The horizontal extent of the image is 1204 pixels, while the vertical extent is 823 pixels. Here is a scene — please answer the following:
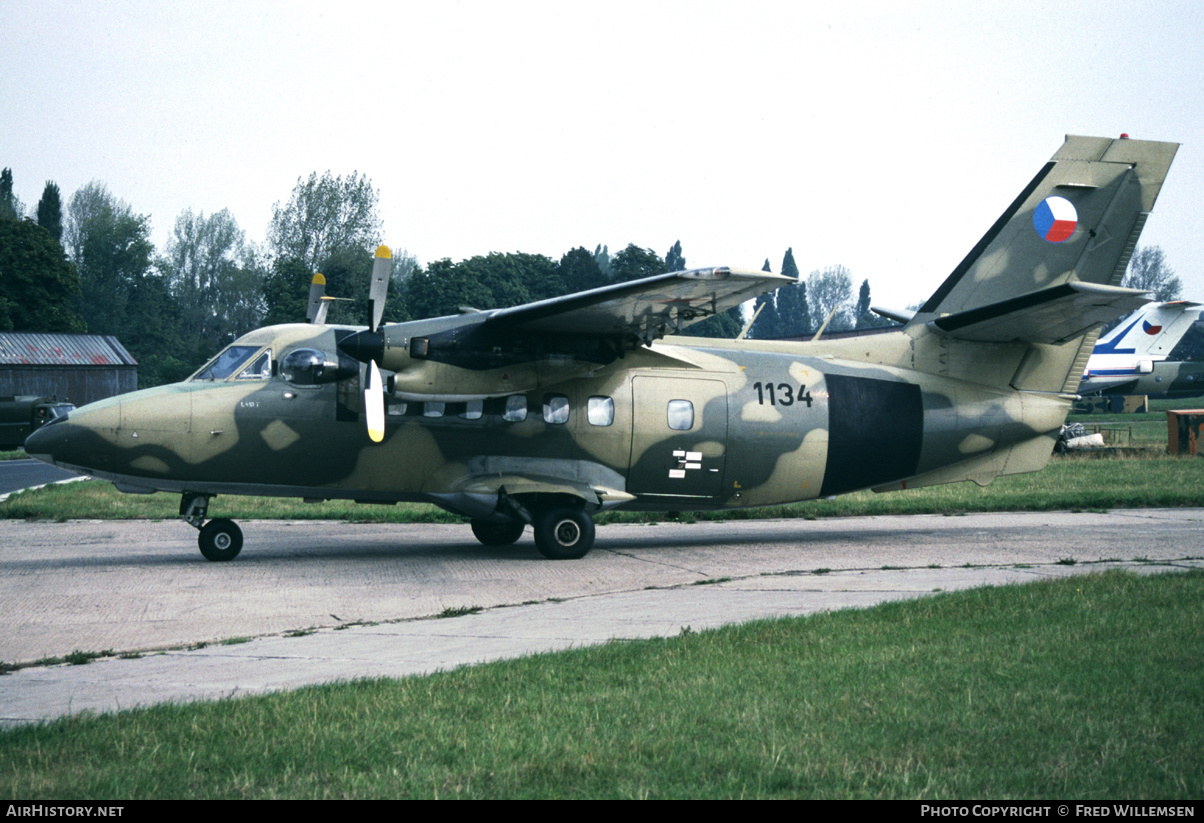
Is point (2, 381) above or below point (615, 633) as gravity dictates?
above

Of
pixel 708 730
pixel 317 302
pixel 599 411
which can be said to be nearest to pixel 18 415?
pixel 317 302

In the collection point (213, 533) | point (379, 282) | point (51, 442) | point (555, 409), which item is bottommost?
point (213, 533)

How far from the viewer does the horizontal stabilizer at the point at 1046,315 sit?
14078 millimetres

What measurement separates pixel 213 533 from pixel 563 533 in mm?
5026

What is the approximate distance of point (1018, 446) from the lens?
671 inches

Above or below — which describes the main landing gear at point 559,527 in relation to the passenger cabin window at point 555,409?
below

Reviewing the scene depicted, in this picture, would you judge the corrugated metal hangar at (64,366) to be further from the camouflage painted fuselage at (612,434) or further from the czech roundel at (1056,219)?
the czech roundel at (1056,219)

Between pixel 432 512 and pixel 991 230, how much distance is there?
40.2 ft

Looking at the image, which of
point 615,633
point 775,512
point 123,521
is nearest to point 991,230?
point 775,512

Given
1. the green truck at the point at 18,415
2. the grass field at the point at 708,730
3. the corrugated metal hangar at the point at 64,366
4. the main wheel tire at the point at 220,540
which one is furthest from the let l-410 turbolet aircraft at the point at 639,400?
the corrugated metal hangar at the point at 64,366

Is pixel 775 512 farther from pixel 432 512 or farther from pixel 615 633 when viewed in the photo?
pixel 615 633

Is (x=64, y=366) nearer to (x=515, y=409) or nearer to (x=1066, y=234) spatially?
(x=515, y=409)

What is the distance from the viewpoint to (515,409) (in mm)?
14867

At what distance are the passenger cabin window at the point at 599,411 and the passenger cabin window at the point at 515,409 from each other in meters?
1.01
